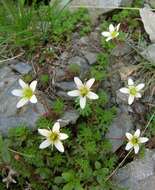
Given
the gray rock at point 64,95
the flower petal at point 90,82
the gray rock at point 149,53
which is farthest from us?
the gray rock at point 149,53

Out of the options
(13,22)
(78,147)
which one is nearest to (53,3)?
(13,22)

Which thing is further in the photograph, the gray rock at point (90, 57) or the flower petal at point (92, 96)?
the gray rock at point (90, 57)

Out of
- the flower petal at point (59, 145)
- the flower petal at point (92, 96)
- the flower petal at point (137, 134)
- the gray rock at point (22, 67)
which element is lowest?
the flower petal at point (137, 134)

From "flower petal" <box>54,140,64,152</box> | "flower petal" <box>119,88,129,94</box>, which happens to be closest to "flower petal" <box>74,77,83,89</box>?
"flower petal" <box>119,88,129,94</box>

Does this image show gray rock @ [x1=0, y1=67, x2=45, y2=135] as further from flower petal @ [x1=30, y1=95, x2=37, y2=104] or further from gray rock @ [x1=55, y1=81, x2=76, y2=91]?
flower petal @ [x1=30, y1=95, x2=37, y2=104]

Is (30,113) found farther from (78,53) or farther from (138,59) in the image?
(138,59)

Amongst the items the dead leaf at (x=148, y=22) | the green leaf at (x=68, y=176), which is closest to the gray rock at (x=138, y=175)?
the green leaf at (x=68, y=176)

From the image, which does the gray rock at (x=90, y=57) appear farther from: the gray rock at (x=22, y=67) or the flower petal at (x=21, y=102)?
the flower petal at (x=21, y=102)
